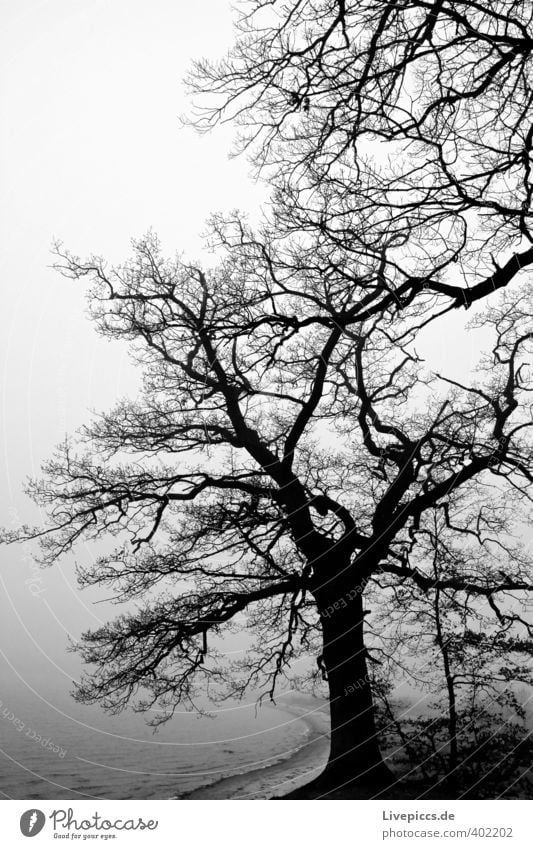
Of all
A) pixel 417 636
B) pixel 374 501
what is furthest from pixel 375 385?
pixel 417 636

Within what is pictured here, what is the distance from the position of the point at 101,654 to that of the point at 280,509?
259 centimetres

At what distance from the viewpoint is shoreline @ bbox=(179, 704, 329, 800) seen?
6523mm

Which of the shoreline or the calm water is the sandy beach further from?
the calm water

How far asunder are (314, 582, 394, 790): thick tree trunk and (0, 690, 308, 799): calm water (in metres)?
1.10

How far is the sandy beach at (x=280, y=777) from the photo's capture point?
6.55 meters
